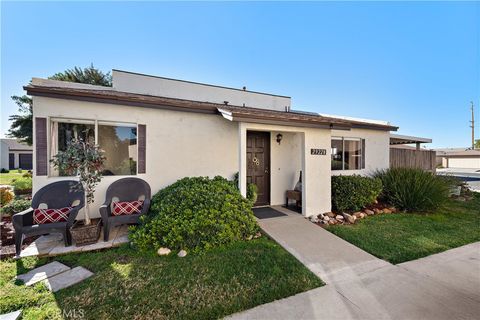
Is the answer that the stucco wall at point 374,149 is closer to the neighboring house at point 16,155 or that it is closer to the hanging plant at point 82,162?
the hanging plant at point 82,162

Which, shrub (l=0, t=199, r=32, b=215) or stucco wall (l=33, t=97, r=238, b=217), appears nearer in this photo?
stucco wall (l=33, t=97, r=238, b=217)

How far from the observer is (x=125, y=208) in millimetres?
4387

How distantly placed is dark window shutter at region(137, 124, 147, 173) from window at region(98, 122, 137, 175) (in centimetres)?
14

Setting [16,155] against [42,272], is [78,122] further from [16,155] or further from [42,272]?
[16,155]

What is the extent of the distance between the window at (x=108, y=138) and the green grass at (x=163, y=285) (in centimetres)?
228

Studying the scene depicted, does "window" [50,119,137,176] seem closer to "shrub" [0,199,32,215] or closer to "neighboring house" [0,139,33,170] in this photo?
"shrub" [0,199,32,215]

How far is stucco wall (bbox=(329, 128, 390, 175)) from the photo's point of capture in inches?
324

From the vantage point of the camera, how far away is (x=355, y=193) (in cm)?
618

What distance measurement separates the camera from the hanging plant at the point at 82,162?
3779 millimetres

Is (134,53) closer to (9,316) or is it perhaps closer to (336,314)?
(9,316)

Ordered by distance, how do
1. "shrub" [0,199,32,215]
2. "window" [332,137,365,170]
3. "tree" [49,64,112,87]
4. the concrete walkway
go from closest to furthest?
the concrete walkway
"shrub" [0,199,32,215]
"window" [332,137,365,170]
"tree" [49,64,112,87]

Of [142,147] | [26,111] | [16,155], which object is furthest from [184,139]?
[16,155]

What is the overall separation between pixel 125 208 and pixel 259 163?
408cm

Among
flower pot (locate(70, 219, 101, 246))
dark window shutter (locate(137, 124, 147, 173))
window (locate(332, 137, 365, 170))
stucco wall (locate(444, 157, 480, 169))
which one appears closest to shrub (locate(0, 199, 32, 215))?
flower pot (locate(70, 219, 101, 246))
